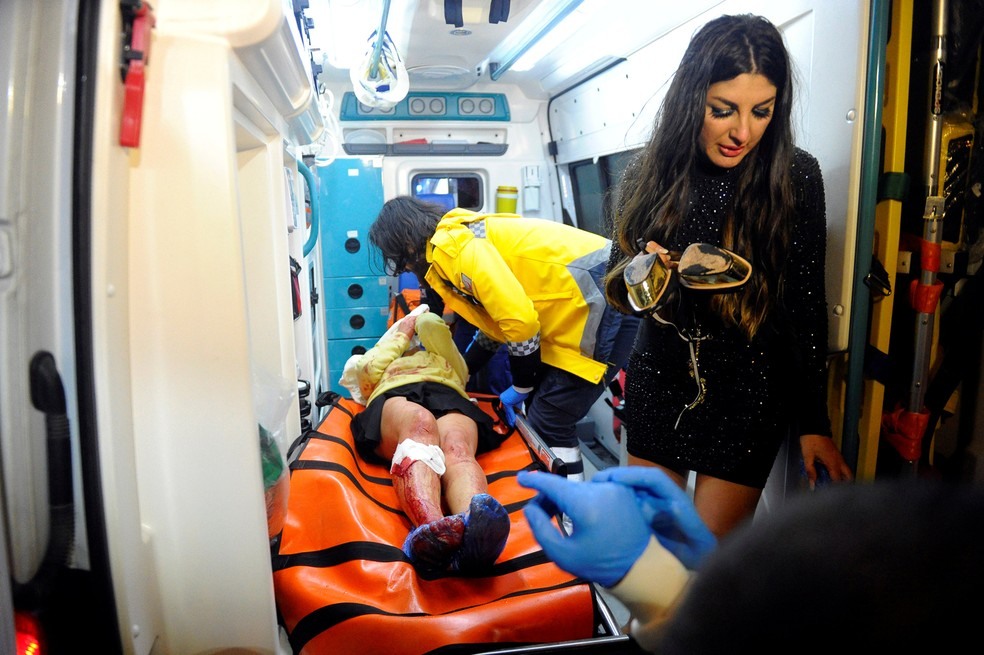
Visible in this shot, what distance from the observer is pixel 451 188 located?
16.5 feet

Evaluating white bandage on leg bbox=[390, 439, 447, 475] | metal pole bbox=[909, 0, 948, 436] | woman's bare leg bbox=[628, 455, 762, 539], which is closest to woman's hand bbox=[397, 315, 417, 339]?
white bandage on leg bbox=[390, 439, 447, 475]

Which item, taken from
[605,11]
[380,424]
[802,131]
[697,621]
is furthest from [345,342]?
[697,621]

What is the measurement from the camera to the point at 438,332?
3166 millimetres

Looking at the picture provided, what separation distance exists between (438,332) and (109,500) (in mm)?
2329

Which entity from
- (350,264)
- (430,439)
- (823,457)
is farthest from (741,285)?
(350,264)

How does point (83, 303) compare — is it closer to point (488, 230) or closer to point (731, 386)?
point (731, 386)

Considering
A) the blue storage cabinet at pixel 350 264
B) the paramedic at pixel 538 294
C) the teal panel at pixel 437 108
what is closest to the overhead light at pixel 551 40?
the teal panel at pixel 437 108

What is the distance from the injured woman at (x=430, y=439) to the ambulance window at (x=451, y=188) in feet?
6.22

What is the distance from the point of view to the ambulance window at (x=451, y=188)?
495cm

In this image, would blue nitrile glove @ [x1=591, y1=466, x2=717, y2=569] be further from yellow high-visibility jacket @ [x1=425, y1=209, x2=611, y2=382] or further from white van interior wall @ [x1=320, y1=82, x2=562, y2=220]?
white van interior wall @ [x1=320, y1=82, x2=562, y2=220]

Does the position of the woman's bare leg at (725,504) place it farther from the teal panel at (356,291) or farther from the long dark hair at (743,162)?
the teal panel at (356,291)

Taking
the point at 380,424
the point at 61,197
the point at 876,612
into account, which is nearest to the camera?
the point at 876,612

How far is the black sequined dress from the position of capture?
4.60ft

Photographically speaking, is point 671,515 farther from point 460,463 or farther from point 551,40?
point 551,40
